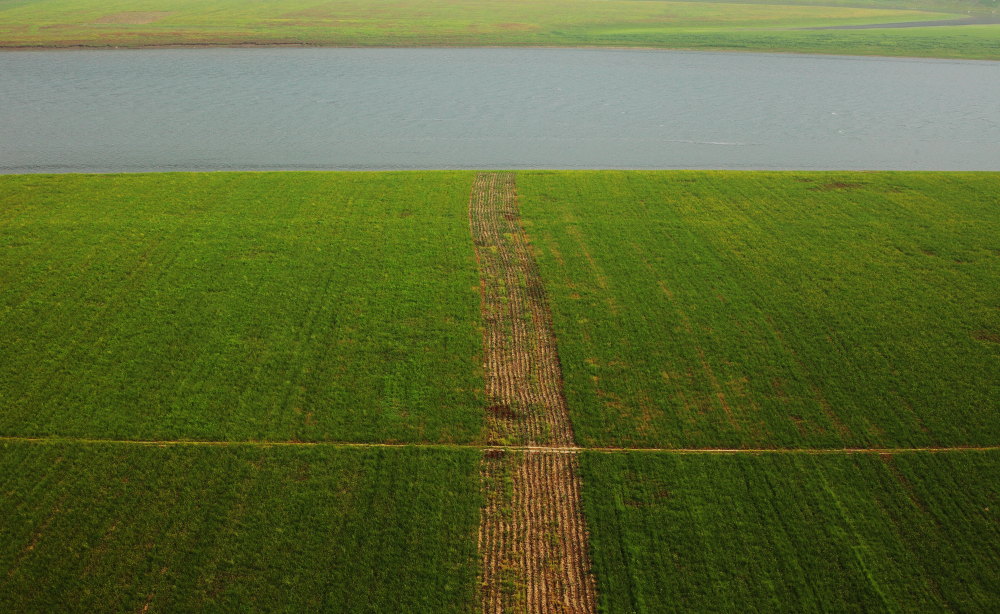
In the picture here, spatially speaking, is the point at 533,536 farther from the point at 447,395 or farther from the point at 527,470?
the point at 447,395

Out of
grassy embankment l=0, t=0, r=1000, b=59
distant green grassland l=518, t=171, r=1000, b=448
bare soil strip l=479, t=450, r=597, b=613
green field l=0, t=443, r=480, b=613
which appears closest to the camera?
green field l=0, t=443, r=480, b=613

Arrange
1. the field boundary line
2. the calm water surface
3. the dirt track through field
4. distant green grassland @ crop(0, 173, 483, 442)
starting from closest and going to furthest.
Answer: the dirt track through field < the field boundary line < distant green grassland @ crop(0, 173, 483, 442) < the calm water surface

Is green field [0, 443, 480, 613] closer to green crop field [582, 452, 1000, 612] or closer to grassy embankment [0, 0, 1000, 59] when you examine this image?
green crop field [582, 452, 1000, 612]

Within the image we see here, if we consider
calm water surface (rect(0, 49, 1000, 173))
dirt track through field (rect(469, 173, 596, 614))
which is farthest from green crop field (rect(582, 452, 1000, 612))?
calm water surface (rect(0, 49, 1000, 173))

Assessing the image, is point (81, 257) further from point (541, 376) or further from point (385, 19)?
point (385, 19)

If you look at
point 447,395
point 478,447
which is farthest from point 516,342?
point 478,447

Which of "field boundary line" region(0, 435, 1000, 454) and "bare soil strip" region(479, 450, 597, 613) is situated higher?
"field boundary line" region(0, 435, 1000, 454)
